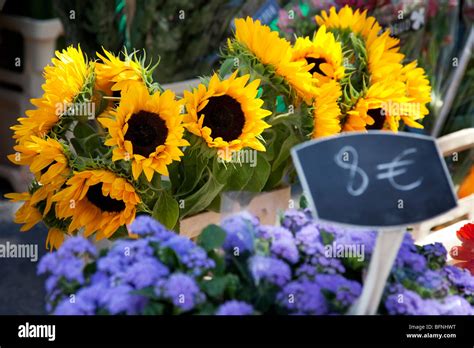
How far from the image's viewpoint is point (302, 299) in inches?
35.5

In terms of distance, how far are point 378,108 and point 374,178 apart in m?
0.59

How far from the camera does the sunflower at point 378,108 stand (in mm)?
1420

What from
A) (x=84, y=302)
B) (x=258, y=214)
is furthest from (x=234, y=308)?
(x=258, y=214)

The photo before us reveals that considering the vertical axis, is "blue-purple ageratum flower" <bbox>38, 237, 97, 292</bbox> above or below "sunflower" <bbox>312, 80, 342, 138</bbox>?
below

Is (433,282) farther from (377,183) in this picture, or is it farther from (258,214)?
(258,214)

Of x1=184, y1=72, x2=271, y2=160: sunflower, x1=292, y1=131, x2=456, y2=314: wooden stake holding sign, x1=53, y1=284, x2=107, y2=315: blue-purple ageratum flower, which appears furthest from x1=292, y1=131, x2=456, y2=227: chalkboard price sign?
x1=184, y1=72, x2=271, y2=160: sunflower

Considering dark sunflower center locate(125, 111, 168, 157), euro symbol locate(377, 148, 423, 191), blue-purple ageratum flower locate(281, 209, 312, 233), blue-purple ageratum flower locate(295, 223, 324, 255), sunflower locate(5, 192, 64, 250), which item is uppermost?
euro symbol locate(377, 148, 423, 191)

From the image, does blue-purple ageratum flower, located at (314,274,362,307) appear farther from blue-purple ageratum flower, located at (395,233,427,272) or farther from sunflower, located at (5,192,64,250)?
sunflower, located at (5,192,64,250)

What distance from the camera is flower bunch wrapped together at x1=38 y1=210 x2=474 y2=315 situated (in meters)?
0.87

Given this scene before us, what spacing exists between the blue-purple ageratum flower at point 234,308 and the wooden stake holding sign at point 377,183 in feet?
0.44

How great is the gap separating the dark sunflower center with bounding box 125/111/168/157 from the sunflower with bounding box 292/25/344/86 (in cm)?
38

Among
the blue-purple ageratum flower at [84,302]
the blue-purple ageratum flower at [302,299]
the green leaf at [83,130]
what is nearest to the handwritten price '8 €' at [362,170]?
the blue-purple ageratum flower at [302,299]

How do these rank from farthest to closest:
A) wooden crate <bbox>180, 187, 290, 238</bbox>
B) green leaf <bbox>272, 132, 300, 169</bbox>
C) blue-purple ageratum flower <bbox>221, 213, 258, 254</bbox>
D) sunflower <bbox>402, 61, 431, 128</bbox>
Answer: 1. sunflower <bbox>402, 61, 431, 128</bbox>
2. green leaf <bbox>272, 132, 300, 169</bbox>
3. wooden crate <bbox>180, 187, 290, 238</bbox>
4. blue-purple ageratum flower <bbox>221, 213, 258, 254</bbox>
